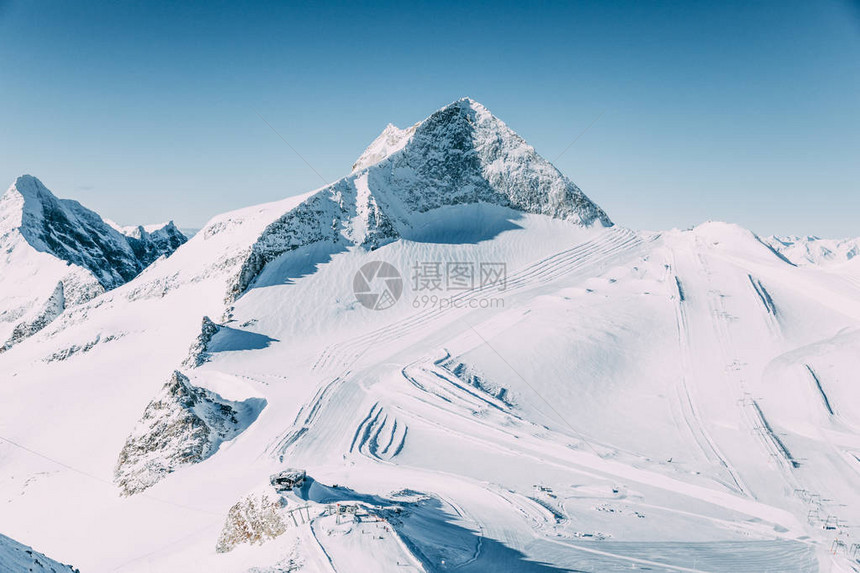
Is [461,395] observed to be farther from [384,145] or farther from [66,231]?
[66,231]

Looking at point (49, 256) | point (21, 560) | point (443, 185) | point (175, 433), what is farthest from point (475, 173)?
point (49, 256)

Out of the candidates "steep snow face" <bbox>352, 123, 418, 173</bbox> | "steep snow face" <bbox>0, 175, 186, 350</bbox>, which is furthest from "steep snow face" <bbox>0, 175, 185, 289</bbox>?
"steep snow face" <bbox>352, 123, 418, 173</bbox>

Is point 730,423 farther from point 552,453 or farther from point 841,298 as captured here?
point 841,298

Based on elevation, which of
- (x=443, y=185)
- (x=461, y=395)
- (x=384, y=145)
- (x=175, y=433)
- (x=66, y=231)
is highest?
(x=384, y=145)

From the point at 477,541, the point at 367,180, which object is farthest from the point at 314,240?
the point at 477,541

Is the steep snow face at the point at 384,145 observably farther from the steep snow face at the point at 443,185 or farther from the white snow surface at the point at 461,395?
the white snow surface at the point at 461,395

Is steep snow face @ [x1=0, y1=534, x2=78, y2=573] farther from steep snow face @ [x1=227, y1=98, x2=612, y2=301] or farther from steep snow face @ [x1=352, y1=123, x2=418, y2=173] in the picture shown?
steep snow face @ [x1=352, y1=123, x2=418, y2=173]
